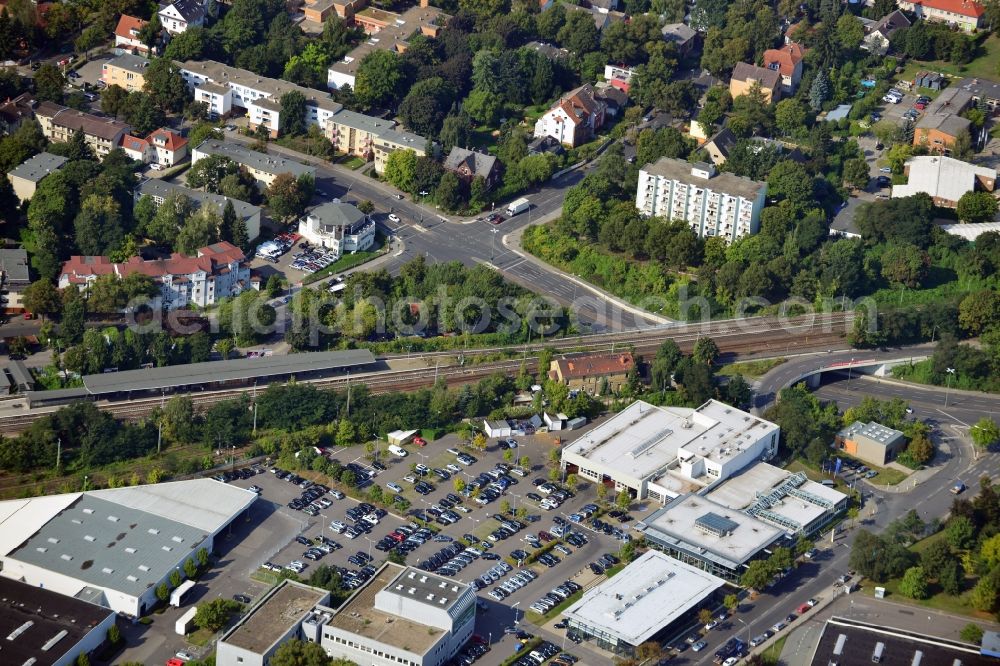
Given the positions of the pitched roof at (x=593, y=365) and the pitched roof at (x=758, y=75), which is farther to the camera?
the pitched roof at (x=758, y=75)

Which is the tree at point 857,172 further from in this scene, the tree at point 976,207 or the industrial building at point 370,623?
the industrial building at point 370,623

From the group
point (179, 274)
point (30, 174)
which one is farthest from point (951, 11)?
point (30, 174)

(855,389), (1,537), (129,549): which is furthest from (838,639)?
(1,537)

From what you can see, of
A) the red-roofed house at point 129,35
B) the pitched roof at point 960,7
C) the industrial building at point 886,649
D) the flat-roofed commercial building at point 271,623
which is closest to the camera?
the flat-roofed commercial building at point 271,623

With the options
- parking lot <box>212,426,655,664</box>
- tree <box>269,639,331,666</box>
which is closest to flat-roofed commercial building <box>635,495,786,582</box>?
parking lot <box>212,426,655,664</box>

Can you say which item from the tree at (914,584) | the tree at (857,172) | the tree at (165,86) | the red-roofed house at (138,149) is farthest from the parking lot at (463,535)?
the tree at (165,86)

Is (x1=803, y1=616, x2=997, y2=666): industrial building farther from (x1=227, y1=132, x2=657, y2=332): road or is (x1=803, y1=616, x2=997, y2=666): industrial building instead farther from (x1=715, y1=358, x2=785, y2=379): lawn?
(x1=227, y1=132, x2=657, y2=332): road

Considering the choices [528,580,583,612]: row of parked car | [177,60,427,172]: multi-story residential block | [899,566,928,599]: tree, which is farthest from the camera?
[177,60,427,172]: multi-story residential block
